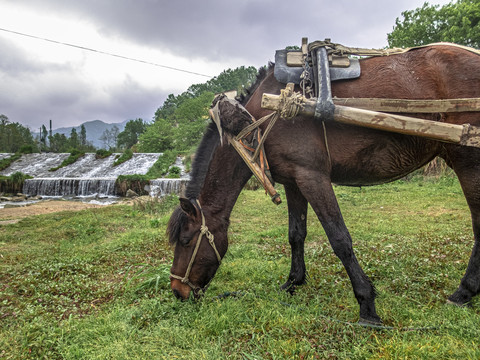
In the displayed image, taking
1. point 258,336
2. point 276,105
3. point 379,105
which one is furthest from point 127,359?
point 379,105

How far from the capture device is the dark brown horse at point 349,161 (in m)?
2.78

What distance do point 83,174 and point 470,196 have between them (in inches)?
1076

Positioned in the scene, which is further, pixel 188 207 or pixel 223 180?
pixel 223 180

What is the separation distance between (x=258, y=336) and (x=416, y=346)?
118cm

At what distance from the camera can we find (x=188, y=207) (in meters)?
3.11

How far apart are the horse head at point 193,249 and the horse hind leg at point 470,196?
2396 millimetres

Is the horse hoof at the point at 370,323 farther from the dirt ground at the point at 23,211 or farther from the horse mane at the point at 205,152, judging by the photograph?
the dirt ground at the point at 23,211

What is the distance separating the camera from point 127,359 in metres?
2.26

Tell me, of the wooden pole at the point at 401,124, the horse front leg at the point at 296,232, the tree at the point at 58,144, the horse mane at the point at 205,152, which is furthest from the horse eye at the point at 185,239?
the tree at the point at 58,144

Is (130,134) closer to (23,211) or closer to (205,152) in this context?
(23,211)

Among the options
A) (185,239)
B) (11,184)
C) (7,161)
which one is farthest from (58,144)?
(185,239)

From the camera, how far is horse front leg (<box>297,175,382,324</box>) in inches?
109

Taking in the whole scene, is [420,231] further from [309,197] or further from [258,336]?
[258,336]

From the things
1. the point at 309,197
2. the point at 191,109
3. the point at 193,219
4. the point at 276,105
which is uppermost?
the point at 191,109
